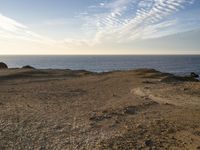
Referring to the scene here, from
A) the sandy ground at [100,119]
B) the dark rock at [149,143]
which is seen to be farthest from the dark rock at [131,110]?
the dark rock at [149,143]

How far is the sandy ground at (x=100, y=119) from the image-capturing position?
11117 millimetres

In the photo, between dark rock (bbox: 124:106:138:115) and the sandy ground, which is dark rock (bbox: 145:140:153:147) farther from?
dark rock (bbox: 124:106:138:115)

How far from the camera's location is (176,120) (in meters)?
14.0

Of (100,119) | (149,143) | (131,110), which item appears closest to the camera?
(149,143)

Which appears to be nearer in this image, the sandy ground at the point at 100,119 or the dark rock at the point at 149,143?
the dark rock at the point at 149,143

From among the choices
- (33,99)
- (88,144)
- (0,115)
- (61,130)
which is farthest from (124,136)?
(33,99)

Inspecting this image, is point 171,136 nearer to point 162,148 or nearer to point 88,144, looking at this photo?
point 162,148

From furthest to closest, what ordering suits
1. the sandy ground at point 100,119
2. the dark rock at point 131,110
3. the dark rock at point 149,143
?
the dark rock at point 131,110, the sandy ground at point 100,119, the dark rock at point 149,143

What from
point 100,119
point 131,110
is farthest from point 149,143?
point 131,110

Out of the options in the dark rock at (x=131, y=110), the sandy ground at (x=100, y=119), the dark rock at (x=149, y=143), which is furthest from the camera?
the dark rock at (x=131, y=110)

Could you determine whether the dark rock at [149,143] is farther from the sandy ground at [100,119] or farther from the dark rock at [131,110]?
the dark rock at [131,110]

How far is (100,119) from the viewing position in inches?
557

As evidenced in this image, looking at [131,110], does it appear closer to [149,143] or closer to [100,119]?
[100,119]

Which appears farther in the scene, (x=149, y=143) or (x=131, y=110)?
(x=131, y=110)
